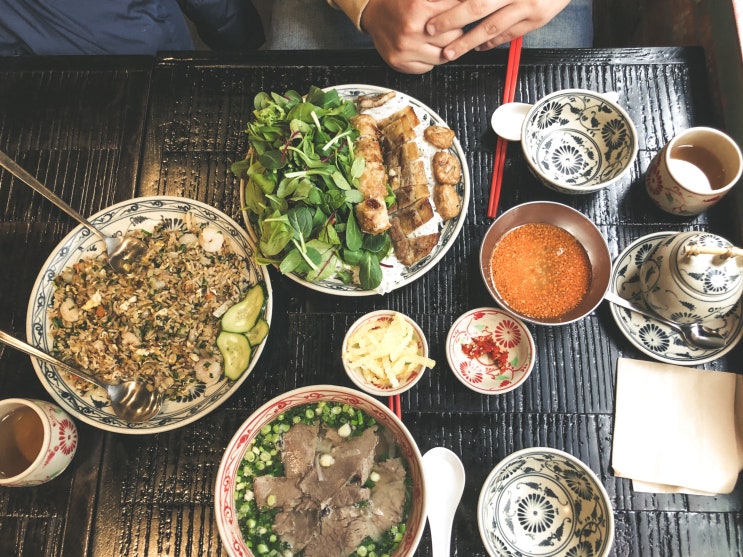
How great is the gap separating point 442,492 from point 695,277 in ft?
3.72

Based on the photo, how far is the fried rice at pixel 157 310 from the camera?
1809 millimetres

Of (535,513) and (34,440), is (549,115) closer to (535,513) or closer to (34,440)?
(535,513)

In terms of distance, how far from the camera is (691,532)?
1.75 metres

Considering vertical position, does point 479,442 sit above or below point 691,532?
above

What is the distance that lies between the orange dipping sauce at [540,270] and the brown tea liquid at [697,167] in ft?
1.50

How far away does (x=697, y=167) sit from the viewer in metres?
1.89

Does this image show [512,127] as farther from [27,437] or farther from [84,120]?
[27,437]

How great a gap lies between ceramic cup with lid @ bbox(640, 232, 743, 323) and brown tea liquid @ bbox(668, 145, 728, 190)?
279 millimetres

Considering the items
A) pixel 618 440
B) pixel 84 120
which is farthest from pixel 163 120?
pixel 618 440

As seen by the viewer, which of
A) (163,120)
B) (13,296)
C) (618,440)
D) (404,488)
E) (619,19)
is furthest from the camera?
(619,19)

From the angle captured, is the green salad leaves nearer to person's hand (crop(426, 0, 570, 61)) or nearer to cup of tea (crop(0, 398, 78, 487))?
person's hand (crop(426, 0, 570, 61))

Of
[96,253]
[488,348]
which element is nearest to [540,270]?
A: [488,348]

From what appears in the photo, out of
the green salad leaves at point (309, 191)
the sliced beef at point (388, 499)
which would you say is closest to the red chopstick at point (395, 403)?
the sliced beef at point (388, 499)

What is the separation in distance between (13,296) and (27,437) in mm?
591
